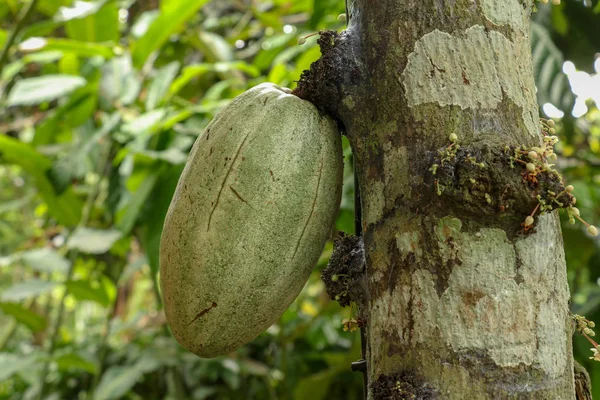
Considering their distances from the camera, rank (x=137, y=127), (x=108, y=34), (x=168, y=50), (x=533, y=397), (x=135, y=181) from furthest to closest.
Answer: (x=168, y=50), (x=108, y=34), (x=135, y=181), (x=137, y=127), (x=533, y=397)

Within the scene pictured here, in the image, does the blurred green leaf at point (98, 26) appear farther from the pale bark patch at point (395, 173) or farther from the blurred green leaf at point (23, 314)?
the pale bark patch at point (395, 173)

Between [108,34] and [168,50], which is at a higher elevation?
[108,34]

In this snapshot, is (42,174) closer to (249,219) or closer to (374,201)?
(249,219)

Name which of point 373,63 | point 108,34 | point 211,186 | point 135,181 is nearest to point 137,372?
point 135,181

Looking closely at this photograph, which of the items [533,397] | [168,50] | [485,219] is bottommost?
[168,50]

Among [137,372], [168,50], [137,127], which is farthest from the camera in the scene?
[168,50]

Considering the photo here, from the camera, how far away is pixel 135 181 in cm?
191

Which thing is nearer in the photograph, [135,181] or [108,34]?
[135,181]

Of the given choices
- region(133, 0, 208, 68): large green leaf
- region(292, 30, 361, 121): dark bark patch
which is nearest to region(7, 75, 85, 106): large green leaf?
region(133, 0, 208, 68): large green leaf

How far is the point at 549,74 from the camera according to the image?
6.07 feet

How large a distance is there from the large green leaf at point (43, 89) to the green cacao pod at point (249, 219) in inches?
44.8

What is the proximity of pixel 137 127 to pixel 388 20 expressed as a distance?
1.06 m

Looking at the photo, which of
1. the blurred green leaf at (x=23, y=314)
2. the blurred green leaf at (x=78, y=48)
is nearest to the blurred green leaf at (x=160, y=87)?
the blurred green leaf at (x=78, y=48)

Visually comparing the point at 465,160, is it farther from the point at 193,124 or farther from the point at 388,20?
the point at 193,124
